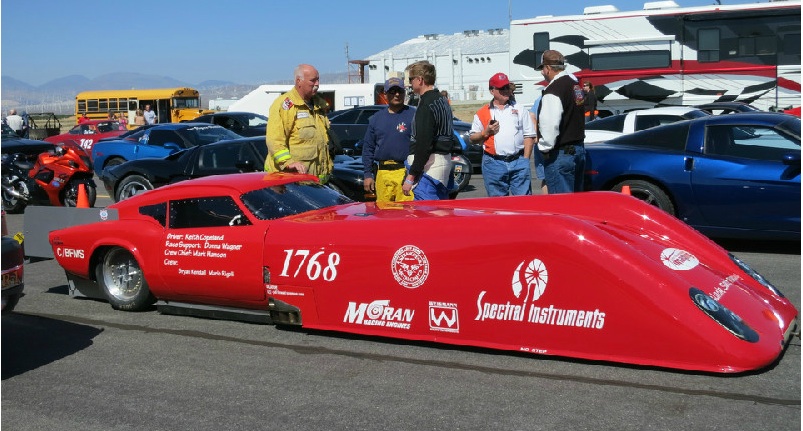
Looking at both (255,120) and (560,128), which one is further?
(255,120)

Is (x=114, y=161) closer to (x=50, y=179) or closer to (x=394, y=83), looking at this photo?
(x=50, y=179)

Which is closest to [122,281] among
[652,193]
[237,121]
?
[652,193]

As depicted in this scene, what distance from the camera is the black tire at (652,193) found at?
885 cm

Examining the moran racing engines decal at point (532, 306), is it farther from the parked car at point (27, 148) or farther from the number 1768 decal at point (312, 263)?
the parked car at point (27, 148)

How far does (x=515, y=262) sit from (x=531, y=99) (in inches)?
820

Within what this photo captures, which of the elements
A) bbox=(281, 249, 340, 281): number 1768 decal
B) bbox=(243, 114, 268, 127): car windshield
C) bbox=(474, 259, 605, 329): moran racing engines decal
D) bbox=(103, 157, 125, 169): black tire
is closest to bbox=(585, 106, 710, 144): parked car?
bbox=(103, 157, 125, 169): black tire

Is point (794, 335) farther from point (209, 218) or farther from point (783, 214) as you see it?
point (209, 218)

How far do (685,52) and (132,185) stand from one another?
15790 millimetres

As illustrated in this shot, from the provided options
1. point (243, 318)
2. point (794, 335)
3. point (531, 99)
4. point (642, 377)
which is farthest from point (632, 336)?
point (531, 99)

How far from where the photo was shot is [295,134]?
7.64m

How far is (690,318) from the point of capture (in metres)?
4.68

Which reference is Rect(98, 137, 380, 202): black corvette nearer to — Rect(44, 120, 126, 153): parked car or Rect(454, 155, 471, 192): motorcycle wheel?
Rect(454, 155, 471, 192): motorcycle wheel

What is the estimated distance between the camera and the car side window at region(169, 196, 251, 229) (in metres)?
6.40

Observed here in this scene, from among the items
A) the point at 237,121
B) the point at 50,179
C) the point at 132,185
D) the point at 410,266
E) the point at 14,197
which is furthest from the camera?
the point at 237,121
